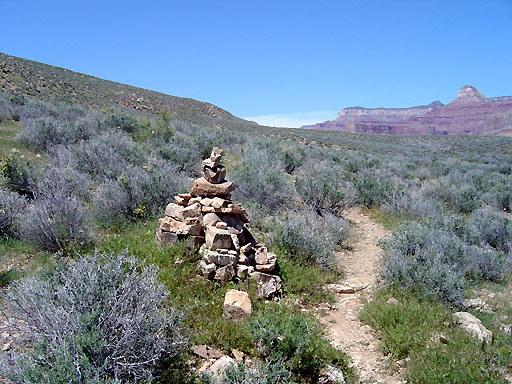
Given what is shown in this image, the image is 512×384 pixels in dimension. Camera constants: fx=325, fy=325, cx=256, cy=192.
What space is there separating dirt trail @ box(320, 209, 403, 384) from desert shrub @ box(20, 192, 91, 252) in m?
3.92

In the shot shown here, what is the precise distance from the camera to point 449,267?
16.2 ft

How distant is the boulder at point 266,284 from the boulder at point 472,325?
2.20 metres

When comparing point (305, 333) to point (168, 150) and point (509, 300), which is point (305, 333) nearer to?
point (509, 300)

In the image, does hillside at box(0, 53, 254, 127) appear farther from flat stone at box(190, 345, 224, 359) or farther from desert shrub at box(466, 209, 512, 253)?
flat stone at box(190, 345, 224, 359)

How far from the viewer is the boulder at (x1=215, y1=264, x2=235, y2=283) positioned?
4410mm

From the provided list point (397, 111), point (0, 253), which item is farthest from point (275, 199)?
point (397, 111)

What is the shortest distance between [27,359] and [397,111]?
7270 inches

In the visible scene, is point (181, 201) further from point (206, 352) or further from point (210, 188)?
point (206, 352)

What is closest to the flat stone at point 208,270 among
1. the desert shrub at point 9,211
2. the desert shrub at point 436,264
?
the desert shrub at point 436,264

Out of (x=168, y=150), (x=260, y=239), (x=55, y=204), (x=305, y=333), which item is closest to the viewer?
(x=305, y=333)

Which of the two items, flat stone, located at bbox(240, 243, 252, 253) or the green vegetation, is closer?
the green vegetation

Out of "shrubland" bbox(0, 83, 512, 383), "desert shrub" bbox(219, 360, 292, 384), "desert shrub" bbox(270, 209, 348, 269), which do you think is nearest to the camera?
"desert shrub" bbox(219, 360, 292, 384)

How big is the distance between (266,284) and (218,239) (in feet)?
3.06

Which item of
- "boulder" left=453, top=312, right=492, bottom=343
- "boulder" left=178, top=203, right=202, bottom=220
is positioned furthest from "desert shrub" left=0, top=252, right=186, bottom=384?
"boulder" left=453, top=312, right=492, bottom=343
